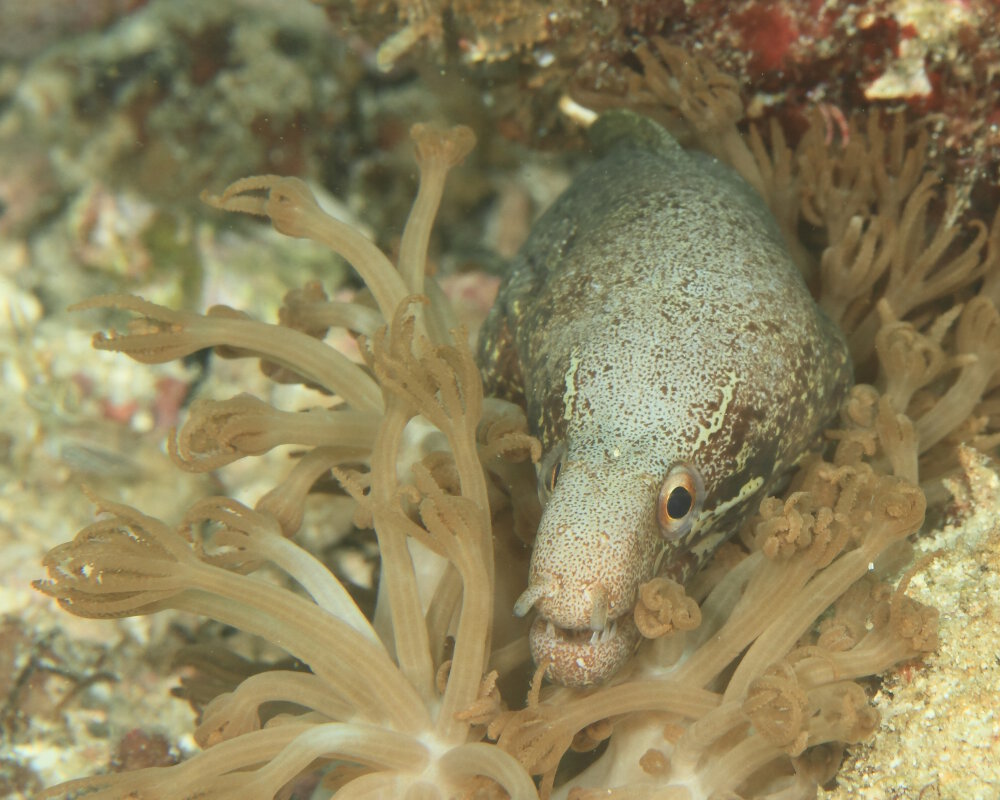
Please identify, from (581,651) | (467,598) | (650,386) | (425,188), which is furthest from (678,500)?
(425,188)

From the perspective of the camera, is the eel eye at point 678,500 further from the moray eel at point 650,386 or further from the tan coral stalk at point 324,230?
the tan coral stalk at point 324,230

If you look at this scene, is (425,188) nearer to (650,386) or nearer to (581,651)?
(650,386)

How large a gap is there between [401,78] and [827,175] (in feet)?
9.86

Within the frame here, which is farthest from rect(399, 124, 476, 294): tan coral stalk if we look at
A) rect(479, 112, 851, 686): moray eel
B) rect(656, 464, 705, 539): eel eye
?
rect(656, 464, 705, 539): eel eye

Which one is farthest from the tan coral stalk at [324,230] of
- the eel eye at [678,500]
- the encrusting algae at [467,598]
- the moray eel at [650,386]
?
the eel eye at [678,500]

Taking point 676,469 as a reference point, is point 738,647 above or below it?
below

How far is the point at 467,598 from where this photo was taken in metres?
2.49

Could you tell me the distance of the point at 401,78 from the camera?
5.39 m

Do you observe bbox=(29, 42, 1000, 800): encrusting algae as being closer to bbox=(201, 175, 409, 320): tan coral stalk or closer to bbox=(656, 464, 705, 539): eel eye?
bbox=(201, 175, 409, 320): tan coral stalk

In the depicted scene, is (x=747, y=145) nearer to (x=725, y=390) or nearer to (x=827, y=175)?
(x=827, y=175)

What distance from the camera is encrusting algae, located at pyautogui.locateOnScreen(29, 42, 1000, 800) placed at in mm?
2375

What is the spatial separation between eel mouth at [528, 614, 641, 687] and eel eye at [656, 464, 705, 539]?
34cm

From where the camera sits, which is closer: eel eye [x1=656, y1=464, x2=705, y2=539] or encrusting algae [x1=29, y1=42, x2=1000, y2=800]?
encrusting algae [x1=29, y1=42, x2=1000, y2=800]


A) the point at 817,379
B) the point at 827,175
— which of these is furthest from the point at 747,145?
the point at 817,379
